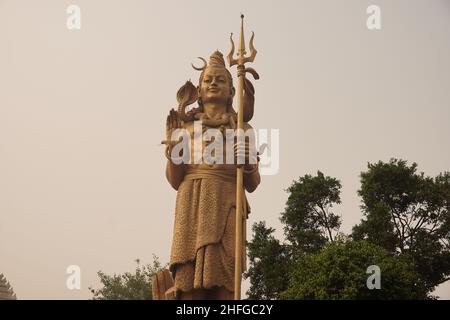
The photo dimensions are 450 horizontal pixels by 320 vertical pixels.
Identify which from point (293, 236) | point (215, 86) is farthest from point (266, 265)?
point (215, 86)

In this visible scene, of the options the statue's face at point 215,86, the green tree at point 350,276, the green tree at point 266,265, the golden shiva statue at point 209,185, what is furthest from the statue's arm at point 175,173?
the green tree at point 266,265

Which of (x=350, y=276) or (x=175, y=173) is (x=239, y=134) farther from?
(x=350, y=276)

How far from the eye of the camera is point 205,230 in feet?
26.9

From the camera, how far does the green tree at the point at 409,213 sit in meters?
19.6

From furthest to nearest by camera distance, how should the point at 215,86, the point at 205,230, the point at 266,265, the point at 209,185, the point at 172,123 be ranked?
the point at 266,265 → the point at 215,86 → the point at 172,123 → the point at 209,185 → the point at 205,230

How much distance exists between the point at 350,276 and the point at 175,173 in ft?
29.1

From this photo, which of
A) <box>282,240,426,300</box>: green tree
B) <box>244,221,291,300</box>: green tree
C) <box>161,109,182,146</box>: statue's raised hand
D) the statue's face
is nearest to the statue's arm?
<box>161,109,182,146</box>: statue's raised hand

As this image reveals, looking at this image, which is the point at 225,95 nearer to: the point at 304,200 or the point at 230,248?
the point at 230,248

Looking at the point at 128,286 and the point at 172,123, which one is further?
the point at 128,286

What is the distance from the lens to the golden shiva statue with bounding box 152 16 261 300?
802 centimetres

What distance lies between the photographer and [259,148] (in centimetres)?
866

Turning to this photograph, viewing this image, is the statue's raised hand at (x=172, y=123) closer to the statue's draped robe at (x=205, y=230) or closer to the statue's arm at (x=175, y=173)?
the statue's arm at (x=175, y=173)

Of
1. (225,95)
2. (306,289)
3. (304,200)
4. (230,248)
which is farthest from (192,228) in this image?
(304,200)
